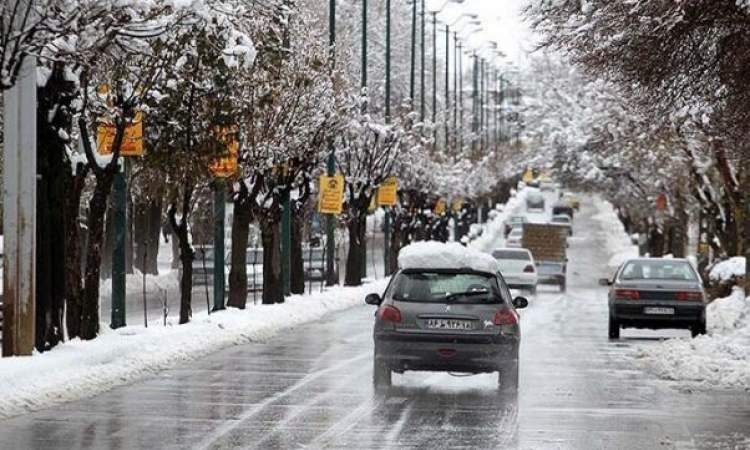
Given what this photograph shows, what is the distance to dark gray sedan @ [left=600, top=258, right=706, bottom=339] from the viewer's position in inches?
1212

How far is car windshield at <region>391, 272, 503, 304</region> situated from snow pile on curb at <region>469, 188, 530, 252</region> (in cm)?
7678

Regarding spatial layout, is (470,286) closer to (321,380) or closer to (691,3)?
(321,380)

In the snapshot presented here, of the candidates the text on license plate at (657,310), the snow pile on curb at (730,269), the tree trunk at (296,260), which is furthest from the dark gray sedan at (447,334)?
the tree trunk at (296,260)

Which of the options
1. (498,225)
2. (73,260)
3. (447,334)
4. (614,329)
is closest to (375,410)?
(447,334)

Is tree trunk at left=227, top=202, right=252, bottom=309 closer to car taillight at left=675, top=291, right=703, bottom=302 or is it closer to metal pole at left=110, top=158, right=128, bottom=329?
metal pole at left=110, top=158, right=128, bottom=329

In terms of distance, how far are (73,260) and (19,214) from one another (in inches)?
170

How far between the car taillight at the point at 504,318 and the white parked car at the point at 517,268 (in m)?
37.7

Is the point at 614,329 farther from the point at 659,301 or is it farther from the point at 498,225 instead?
the point at 498,225

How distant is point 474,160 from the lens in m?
107

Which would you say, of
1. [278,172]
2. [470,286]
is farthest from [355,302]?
[470,286]

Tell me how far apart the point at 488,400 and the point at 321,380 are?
9.72 ft

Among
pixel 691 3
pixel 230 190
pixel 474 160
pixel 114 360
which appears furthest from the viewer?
pixel 474 160

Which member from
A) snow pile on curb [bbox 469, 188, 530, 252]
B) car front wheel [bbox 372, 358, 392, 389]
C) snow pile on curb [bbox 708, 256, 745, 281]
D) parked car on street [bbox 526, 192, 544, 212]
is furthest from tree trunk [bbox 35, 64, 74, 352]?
parked car on street [bbox 526, 192, 544, 212]

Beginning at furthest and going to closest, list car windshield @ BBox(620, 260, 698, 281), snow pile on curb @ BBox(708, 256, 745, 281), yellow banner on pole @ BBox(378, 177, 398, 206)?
yellow banner on pole @ BBox(378, 177, 398, 206), snow pile on curb @ BBox(708, 256, 745, 281), car windshield @ BBox(620, 260, 698, 281)
